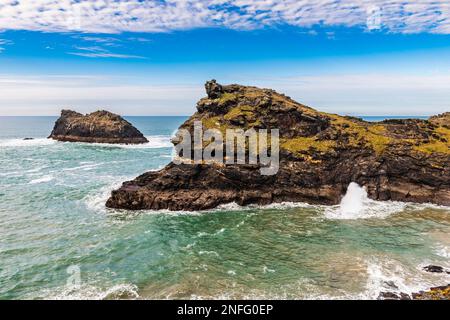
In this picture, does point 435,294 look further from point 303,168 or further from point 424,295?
point 303,168

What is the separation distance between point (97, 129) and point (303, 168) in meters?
120

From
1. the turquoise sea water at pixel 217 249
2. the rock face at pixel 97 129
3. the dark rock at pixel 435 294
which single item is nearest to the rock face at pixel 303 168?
the turquoise sea water at pixel 217 249

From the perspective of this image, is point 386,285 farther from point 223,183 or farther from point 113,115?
point 113,115

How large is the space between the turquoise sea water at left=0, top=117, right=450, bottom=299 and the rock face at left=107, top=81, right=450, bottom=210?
275 centimetres

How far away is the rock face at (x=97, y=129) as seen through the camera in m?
153

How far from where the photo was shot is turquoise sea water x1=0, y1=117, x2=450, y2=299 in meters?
30.7

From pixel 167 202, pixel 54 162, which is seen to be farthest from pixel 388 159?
pixel 54 162

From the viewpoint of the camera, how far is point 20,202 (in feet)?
193

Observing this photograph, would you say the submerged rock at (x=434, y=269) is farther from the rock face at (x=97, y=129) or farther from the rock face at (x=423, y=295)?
the rock face at (x=97, y=129)

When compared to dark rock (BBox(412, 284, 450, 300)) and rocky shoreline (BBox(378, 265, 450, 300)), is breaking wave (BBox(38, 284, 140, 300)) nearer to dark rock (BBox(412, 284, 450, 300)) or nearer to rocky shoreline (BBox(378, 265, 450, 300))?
rocky shoreline (BBox(378, 265, 450, 300))

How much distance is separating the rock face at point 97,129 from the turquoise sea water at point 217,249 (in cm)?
9205

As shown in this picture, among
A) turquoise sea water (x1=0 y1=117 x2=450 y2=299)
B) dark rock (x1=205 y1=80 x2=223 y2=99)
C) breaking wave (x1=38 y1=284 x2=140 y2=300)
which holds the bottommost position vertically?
breaking wave (x1=38 y1=284 x2=140 y2=300)

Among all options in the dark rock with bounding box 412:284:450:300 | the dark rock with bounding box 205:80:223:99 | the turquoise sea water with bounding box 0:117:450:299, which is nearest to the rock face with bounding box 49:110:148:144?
the dark rock with bounding box 205:80:223:99

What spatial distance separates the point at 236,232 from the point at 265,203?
12.9 metres
